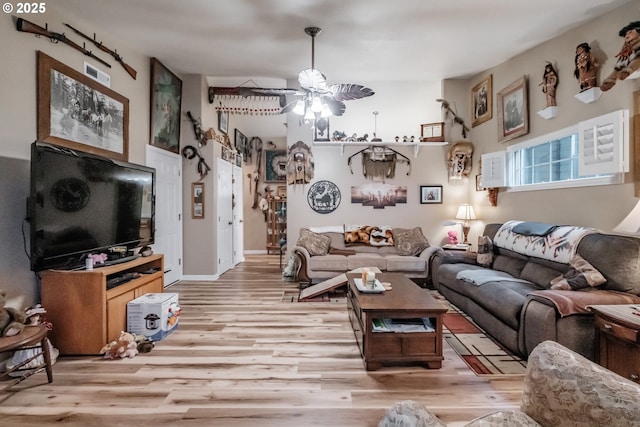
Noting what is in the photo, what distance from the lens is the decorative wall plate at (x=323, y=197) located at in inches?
219

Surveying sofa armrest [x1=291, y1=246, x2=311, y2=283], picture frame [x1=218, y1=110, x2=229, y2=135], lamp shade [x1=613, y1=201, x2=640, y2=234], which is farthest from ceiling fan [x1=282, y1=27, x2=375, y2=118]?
picture frame [x1=218, y1=110, x2=229, y2=135]

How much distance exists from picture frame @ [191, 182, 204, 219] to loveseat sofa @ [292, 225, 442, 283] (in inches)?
66.7

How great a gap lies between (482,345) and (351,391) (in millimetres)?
1411

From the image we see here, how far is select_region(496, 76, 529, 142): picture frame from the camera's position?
4.05m

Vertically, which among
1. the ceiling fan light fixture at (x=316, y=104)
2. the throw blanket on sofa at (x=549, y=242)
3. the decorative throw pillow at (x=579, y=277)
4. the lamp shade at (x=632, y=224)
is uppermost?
the ceiling fan light fixture at (x=316, y=104)

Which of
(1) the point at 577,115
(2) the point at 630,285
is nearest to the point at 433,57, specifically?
(1) the point at 577,115

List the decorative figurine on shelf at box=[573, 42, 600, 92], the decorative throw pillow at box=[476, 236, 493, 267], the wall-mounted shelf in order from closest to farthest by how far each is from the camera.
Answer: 1. the decorative figurine on shelf at box=[573, 42, 600, 92]
2. the decorative throw pillow at box=[476, 236, 493, 267]
3. the wall-mounted shelf

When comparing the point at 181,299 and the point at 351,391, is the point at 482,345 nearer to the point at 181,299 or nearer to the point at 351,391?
the point at 351,391

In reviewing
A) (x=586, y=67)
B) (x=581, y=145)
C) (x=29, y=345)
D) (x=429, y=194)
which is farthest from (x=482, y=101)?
(x=29, y=345)

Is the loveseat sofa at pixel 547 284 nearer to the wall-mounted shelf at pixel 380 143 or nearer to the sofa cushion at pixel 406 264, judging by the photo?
the sofa cushion at pixel 406 264

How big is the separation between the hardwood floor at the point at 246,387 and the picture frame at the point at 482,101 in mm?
3703

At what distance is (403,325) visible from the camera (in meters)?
2.53

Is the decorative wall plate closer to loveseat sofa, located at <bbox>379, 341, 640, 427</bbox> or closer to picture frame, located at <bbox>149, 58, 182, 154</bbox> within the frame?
picture frame, located at <bbox>149, 58, 182, 154</bbox>

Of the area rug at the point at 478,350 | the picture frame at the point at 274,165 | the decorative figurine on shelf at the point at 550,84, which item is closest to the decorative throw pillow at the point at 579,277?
the area rug at the point at 478,350
